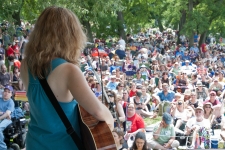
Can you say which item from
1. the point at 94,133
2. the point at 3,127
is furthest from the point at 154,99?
the point at 94,133

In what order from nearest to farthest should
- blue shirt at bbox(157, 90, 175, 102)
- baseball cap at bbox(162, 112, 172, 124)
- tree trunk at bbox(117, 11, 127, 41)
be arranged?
baseball cap at bbox(162, 112, 172, 124) < blue shirt at bbox(157, 90, 175, 102) < tree trunk at bbox(117, 11, 127, 41)

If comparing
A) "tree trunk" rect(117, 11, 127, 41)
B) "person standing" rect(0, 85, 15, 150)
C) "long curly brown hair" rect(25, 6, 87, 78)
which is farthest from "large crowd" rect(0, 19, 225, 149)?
"tree trunk" rect(117, 11, 127, 41)

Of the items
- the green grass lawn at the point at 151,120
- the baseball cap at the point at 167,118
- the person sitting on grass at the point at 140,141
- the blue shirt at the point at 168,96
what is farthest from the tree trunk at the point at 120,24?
the person sitting on grass at the point at 140,141

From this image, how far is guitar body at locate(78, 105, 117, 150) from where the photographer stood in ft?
5.69

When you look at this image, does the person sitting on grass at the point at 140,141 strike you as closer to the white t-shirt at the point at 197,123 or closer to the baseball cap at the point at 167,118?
the baseball cap at the point at 167,118

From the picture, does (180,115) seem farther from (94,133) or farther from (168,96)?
(94,133)

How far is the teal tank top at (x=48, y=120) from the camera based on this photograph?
172cm

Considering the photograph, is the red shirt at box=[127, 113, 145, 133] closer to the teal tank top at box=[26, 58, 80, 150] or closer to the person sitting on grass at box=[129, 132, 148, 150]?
the person sitting on grass at box=[129, 132, 148, 150]

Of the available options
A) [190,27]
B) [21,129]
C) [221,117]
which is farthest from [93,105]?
[190,27]

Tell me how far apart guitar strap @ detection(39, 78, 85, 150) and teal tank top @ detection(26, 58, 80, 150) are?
1 centimetres

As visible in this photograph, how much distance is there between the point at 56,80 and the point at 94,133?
272 millimetres

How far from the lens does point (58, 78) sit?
1703 millimetres

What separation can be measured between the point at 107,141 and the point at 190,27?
21.2m

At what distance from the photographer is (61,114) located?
5.61 ft
